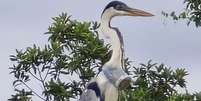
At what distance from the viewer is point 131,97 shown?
1249 centimetres

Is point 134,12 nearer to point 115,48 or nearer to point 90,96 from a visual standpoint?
point 115,48

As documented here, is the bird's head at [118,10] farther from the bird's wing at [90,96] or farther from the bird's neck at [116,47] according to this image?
the bird's wing at [90,96]

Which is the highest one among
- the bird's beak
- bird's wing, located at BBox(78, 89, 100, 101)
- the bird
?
the bird's beak

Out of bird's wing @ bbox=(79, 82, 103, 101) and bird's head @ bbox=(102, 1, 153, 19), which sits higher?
bird's head @ bbox=(102, 1, 153, 19)

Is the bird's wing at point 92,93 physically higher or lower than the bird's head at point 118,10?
lower

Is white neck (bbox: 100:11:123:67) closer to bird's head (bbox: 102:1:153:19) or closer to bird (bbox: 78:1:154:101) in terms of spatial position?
bird (bbox: 78:1:154:101)

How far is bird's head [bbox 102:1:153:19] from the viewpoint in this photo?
34.1 feet

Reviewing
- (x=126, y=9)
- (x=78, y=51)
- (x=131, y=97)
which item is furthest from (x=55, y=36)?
(x=126, y=9)

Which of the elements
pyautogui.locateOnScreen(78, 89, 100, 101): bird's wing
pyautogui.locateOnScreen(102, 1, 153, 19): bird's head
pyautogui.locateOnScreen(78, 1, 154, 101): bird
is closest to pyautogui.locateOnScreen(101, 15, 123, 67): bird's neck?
pyautogui.locateOnScreen(78, 1, 154, 101): bird

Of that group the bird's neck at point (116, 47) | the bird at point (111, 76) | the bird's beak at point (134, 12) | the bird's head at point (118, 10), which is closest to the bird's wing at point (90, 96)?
the bird at point (111, 76)


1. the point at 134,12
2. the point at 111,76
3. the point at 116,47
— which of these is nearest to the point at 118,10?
the point at 134,12

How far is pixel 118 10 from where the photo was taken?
1043 centimetres

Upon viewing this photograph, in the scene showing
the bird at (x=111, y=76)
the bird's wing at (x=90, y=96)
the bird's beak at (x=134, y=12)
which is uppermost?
the bird's beak at (x=134, y=12)

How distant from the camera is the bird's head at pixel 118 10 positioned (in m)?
10.4
